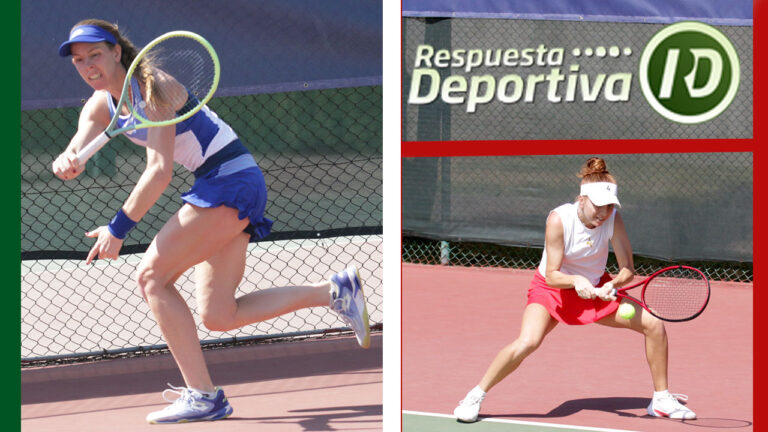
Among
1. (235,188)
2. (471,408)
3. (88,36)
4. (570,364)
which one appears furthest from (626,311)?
(88,36)

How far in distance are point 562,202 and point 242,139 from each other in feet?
9.64

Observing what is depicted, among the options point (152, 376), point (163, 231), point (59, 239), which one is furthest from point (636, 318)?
point (59, 239)

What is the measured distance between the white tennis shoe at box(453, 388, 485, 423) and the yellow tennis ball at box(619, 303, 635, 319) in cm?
60

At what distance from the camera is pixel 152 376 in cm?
510

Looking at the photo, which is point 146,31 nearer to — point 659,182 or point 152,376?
point 152,376

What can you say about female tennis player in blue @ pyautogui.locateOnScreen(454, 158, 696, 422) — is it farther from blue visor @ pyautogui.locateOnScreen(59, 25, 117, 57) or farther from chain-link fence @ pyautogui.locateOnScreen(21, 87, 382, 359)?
blue visor @ pyautogui.locateOnScreen(59, 25, 117, 57)

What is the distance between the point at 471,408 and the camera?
4215mm

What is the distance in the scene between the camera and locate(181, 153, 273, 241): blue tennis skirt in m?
4.12

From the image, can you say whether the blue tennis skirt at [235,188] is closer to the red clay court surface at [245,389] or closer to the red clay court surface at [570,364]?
the red clay court surface at [245,389]

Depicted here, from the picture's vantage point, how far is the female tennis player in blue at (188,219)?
402 centimetres

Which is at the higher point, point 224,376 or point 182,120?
point 182,120

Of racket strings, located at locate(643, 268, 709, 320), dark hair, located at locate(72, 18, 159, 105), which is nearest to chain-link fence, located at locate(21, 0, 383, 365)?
dark hair, located at locate(72, 18, 159, 105)

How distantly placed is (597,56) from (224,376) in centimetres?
382

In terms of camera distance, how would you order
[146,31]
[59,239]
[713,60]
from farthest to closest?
1. [713,60]
2. [59,239]
3. [146,31]
